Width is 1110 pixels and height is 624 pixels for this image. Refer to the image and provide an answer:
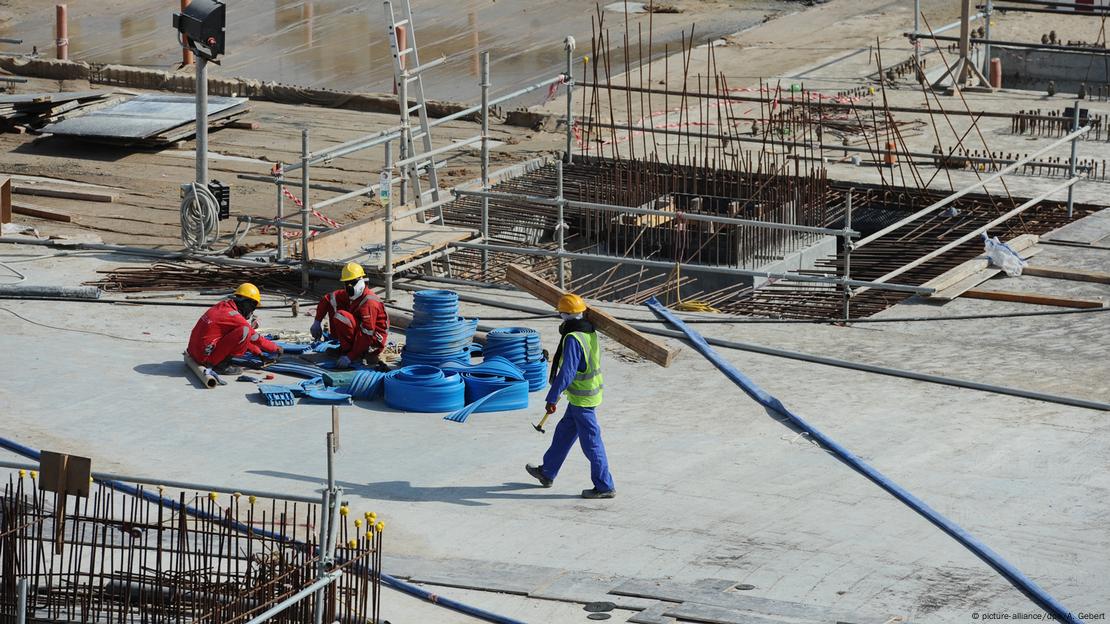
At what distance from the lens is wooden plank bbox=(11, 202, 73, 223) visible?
73.7ft

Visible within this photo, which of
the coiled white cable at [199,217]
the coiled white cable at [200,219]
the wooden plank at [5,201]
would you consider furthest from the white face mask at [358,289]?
the wooden plank at [5,201]

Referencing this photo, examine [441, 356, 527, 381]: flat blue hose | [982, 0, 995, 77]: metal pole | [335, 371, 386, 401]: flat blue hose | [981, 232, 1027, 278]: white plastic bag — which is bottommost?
[335, 371, 386, 401]: flat blue hose

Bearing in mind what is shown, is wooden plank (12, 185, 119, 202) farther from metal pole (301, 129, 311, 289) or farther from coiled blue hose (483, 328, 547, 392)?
coiled blue hose (483, 328, 547, 392)

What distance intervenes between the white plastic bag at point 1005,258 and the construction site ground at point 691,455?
0.15 m

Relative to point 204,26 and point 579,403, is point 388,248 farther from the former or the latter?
point 579,403

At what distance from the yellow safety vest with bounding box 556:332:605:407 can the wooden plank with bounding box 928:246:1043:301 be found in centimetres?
637

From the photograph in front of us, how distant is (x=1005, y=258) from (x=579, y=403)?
805cm

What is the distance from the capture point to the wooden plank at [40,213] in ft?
73.7

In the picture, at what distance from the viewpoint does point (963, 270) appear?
19188 mm

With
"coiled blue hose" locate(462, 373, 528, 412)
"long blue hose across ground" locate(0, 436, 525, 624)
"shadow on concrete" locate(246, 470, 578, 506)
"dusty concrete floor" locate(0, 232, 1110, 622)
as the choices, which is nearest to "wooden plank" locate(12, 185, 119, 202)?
"dusty concrete floor" locate(0, 232, 1110, 622)

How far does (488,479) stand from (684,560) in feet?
7.26

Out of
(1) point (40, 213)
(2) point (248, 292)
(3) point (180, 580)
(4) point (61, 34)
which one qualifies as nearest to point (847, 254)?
(2) point (248, 292)

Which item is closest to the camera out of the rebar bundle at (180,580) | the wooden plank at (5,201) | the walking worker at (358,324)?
the rebar bundle at (180,580)

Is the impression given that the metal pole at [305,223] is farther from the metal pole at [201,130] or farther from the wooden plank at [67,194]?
the wooden plank at [67,194]
